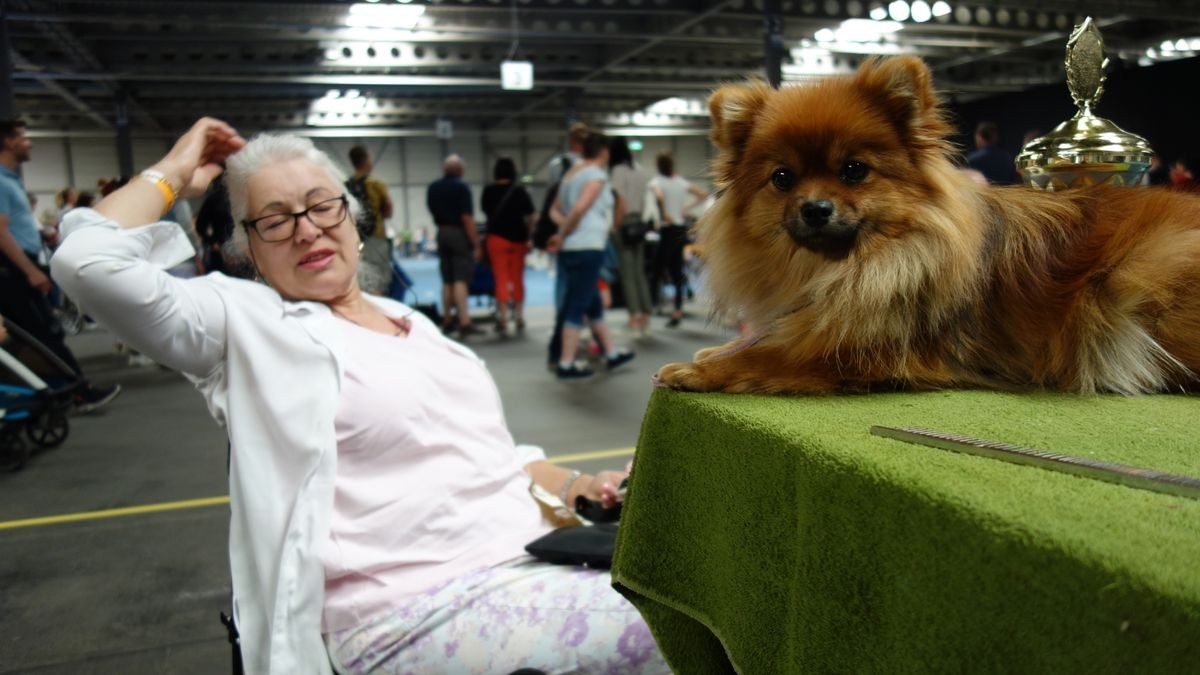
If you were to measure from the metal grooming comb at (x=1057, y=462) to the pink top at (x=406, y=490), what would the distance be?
0.96 meters

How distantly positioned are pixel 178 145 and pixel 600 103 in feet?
75.8

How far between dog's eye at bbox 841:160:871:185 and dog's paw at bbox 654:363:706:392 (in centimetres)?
46

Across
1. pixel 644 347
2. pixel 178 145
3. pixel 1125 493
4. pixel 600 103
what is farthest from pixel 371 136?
pixel 1125 493

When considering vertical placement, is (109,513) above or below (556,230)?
below

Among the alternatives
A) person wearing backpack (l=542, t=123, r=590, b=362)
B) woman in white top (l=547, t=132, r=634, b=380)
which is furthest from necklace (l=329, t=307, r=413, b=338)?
person wearing backpack (l=542, t=123, r=590, b=362)

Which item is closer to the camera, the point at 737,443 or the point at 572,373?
the point at 737,443

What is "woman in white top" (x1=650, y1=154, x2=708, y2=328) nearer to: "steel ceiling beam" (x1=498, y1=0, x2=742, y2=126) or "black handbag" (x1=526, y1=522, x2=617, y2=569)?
"steel ceiling beam" (x1=498, y1=0, x2=742, y2=126)

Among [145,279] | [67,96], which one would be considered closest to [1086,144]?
[145,279]

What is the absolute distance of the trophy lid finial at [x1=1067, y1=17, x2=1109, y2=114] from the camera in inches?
60.5

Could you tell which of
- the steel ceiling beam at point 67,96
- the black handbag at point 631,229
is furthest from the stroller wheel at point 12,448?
the steel ceiling beam at point 67,96

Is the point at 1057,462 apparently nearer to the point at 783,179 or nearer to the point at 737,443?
the point at 737,443

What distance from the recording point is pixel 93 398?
551cm

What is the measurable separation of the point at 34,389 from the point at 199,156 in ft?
9.89

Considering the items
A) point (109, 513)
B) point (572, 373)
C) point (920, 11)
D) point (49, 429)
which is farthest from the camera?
point (920, 11)
